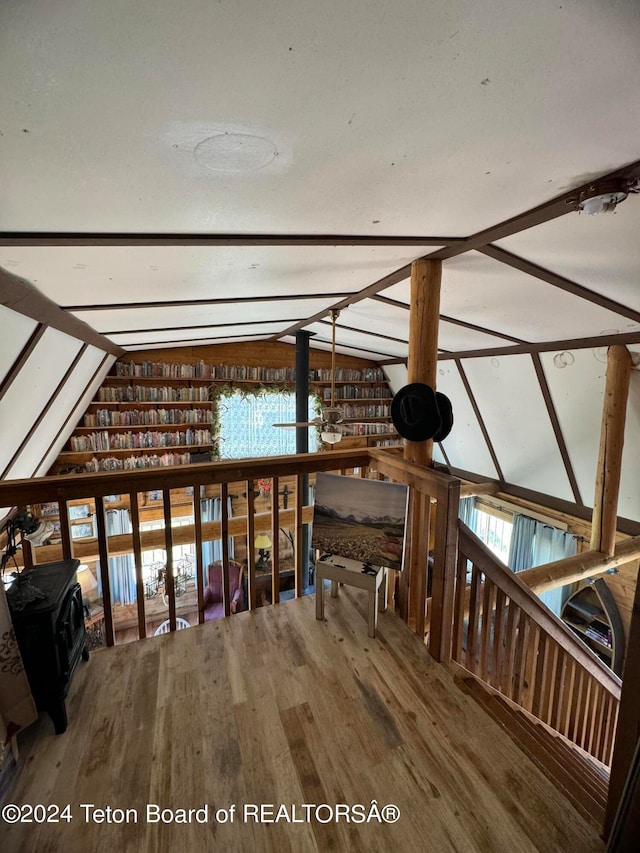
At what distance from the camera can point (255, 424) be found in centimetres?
678

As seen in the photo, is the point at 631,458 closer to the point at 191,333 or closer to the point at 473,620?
the point at 473,620

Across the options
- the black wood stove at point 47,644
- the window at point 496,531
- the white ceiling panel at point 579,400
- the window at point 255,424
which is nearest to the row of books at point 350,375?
the window at point 255,424

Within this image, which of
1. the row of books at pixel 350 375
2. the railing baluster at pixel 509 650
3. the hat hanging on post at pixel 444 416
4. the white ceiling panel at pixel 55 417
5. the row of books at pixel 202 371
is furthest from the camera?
the row of books at pixel 350 375

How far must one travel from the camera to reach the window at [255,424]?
652 centimetres

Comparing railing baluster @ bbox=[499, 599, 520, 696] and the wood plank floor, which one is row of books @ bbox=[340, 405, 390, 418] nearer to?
railing baluster @ bbox=[499, 599, 520, 696]

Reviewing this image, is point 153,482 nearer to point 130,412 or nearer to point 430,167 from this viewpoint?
point 430,167

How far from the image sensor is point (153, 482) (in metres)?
1.67

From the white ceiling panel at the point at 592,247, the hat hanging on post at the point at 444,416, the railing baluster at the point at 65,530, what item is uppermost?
the white ceiling panel at the point at 592,247

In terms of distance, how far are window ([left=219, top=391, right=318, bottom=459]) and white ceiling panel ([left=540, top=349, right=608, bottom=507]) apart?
160 inches

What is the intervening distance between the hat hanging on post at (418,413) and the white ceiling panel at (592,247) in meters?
0.94

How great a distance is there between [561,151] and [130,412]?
6.16 meters

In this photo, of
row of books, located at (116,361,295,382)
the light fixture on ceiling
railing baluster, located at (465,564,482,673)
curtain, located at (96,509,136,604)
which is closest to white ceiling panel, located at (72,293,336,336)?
A: row of books, located at (116,361,295,382)

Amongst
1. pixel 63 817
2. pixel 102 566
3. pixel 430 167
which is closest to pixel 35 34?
pixel 430 167

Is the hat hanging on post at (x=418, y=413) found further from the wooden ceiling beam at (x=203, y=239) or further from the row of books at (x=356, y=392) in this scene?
the row of books at (x=356, y=392)
